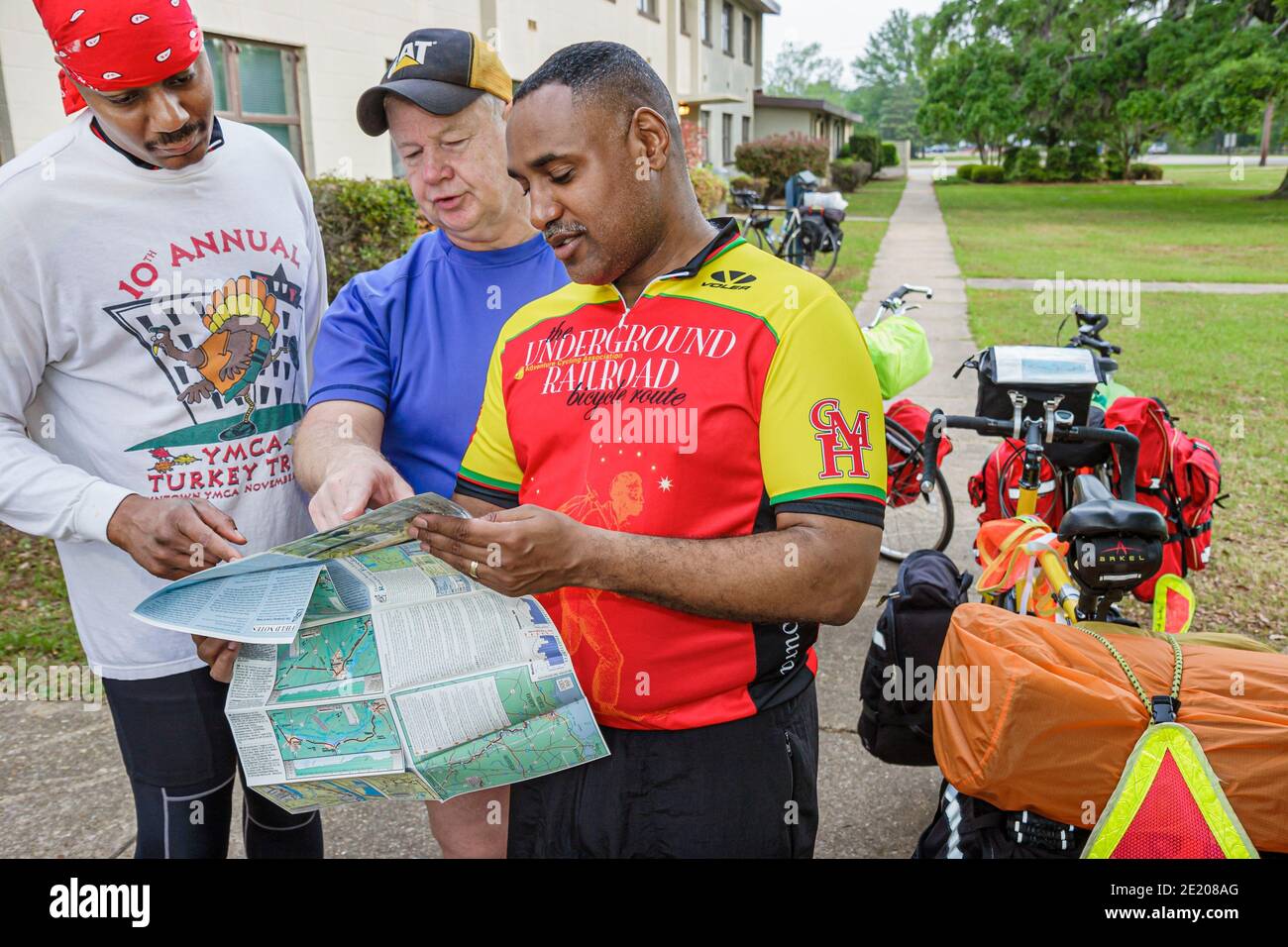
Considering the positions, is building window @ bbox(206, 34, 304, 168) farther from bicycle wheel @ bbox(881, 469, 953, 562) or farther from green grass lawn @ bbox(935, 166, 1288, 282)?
green grass lawn @ bbox(935, 166, 1288, 282)

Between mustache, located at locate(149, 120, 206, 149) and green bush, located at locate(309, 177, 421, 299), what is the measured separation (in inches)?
206

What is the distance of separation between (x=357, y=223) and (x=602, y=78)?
6.29 meters

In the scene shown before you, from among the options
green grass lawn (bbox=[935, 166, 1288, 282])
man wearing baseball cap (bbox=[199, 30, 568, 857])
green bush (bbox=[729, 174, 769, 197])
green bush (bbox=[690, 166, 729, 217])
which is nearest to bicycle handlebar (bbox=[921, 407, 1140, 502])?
man wearing baseball cap (bbox=[199, 30, 568, 857])

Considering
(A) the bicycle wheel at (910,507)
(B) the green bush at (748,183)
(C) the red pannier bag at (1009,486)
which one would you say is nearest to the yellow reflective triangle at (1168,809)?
(C) the red pannier bag at (1009,486)

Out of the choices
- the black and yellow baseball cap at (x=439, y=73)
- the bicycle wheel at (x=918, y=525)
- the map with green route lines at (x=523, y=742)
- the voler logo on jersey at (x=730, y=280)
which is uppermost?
the black and yellow baseball cap at (x=439, y=73)

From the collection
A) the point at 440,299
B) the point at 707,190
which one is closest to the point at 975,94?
the point at 707,190

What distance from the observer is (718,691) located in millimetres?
1535

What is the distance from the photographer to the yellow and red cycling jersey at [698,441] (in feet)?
4.71

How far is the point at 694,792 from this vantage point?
1.55 metres

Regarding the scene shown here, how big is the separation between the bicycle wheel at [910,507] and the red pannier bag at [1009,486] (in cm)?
79

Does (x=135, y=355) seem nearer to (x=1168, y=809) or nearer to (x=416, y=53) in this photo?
(x=416, y=53)

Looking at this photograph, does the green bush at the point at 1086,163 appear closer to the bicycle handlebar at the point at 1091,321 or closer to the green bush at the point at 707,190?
the green bush at the point at 707,190
